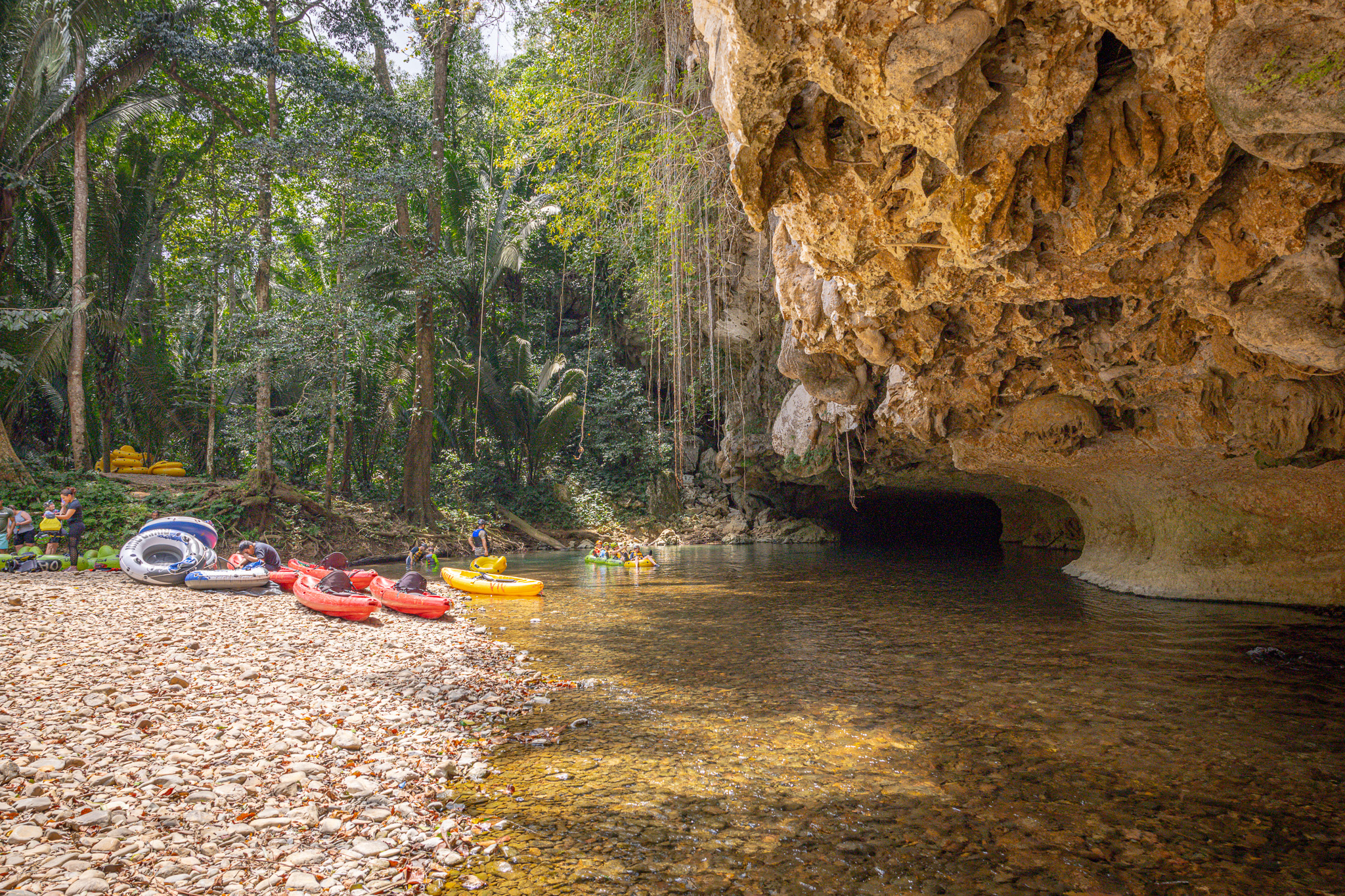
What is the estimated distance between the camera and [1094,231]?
526 centimetres

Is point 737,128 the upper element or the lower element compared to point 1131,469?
upper

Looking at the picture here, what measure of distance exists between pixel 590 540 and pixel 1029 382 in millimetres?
14674

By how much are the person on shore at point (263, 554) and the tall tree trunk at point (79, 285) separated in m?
7.03

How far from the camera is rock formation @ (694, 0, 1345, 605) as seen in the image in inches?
149

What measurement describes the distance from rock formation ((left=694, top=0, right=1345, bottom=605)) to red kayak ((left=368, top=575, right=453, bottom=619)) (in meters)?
6.00

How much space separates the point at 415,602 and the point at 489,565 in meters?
4.37

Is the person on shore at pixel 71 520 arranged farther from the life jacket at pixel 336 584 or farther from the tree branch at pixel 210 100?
the tree branch at pixel 210 100

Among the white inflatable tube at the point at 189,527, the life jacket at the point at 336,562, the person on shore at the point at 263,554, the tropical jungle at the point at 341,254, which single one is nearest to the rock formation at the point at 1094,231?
the tropical jungle at the point at 341,254

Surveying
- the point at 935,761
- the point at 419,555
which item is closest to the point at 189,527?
the point at 419,555

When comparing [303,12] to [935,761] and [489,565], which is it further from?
[935,761]

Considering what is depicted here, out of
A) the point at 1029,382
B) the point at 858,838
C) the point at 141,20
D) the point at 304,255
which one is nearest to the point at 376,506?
the point at 304,255

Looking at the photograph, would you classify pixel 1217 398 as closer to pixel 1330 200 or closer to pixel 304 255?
pixel 1330 200

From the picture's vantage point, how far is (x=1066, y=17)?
12.8 ft

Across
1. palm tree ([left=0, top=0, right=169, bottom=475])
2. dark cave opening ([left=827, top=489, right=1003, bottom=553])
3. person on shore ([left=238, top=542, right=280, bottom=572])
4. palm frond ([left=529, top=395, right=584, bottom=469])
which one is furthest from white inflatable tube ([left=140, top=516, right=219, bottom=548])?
dark cave opening ([left=827, top=489, right=1003, bottom=553])
